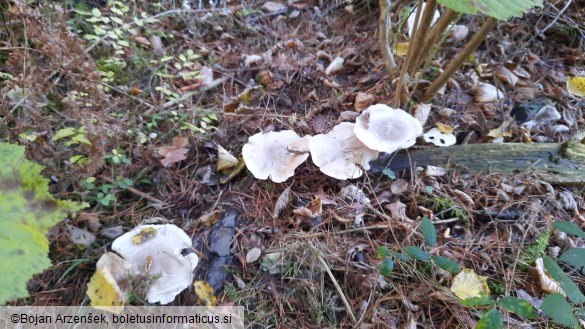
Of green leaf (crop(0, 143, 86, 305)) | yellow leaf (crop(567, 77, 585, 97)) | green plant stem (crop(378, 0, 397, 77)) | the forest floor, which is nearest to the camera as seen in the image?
green leaf (crop(0, 143, 86, 305))

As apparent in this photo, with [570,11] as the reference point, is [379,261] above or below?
below

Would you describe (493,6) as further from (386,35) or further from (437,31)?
(386,35)

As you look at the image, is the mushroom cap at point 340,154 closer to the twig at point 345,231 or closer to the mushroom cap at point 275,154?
the mushroom cap at point 275,154

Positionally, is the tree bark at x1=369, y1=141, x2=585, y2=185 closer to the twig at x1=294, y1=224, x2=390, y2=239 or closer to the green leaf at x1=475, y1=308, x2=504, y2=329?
the twig at x1=294, y1=224, x2=390, y2=239

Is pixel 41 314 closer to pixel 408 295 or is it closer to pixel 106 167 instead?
pixel 106 167

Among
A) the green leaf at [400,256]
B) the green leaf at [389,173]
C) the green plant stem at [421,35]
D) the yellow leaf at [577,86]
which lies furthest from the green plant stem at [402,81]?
the yellow leaf at [577,86]

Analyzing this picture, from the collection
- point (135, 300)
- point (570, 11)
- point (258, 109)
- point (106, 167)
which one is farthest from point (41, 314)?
point (570, 11)

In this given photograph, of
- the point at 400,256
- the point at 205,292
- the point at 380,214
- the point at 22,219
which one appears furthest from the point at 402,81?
the point at 22,219

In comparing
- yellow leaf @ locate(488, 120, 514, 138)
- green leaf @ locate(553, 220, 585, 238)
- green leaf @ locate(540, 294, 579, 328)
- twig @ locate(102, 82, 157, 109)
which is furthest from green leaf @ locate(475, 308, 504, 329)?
twig @ locate(102, 82, 157, 109)
